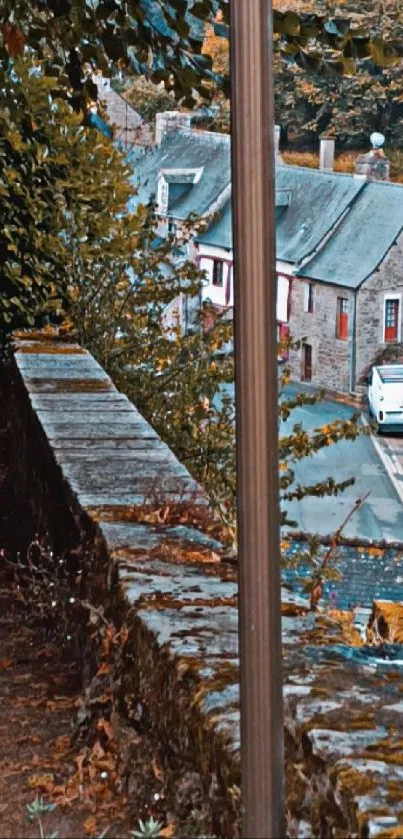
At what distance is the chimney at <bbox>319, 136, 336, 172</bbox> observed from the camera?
261 inches

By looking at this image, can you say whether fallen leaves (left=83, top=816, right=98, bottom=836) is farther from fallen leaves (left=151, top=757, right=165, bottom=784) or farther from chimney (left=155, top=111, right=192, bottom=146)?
chimney (left=155, top=111, right=192, bottom=146)

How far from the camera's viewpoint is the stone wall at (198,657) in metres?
1.67

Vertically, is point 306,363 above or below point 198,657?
below

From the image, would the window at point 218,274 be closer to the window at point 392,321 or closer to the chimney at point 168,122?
the chimney at point 168,122

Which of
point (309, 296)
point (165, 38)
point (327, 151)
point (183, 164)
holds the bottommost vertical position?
point (309, 296)

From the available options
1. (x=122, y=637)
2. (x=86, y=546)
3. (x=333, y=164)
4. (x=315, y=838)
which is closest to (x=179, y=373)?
(x=333, y=164)

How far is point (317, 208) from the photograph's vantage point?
9.55 m

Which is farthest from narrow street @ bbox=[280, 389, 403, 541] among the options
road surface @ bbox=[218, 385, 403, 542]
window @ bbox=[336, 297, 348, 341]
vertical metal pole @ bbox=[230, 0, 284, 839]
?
vertical metal pole @ bbox=[230, 0, 284, 839]

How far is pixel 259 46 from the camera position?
1.40 metres

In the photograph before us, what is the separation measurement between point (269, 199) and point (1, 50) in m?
3.47

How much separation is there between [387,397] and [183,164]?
1.94 metres

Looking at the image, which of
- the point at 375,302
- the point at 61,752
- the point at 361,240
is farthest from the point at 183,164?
the point at 61,752

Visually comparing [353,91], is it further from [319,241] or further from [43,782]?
[319,241]

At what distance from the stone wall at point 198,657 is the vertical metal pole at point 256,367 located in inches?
9.7
